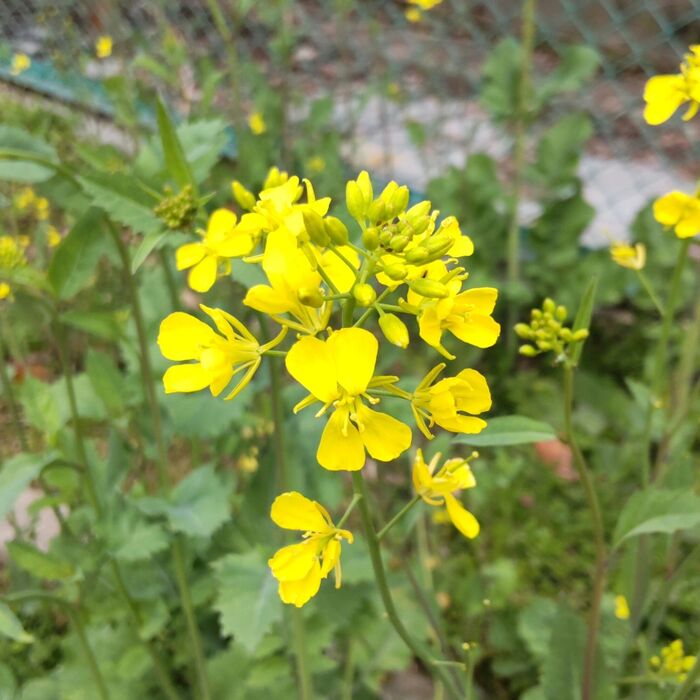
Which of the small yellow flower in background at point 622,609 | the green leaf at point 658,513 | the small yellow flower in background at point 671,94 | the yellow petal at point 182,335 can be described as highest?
the small yellow flower in background at point 671,94

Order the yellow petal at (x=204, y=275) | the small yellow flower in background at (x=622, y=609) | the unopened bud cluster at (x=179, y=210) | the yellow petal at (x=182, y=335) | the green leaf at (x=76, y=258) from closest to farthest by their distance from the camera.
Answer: the yellow petal at (x=182, y=335), the yellow petal at (x=204, y=275), the unopened bud cluster at (x=179, y=210), the green leaf at (x=76, y=258), the small yellow flower in background at (x=622, y=609)

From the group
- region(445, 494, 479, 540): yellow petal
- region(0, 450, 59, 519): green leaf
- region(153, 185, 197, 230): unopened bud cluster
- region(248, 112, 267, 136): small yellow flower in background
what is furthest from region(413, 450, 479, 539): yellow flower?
region(248, 112, 267, 136): small yellow flower in background

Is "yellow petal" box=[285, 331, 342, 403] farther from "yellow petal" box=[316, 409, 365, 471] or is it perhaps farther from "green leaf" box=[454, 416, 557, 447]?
"green leaf" box=[454, 416, 557, 447]

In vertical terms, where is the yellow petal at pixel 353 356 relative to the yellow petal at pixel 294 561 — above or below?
above

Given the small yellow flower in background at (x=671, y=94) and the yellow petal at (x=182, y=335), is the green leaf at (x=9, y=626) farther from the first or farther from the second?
the small yellow flower in background at (x=671, y=94)

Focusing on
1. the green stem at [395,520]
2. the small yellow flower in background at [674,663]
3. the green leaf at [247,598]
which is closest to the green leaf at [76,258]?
the green leaf at [247,598]

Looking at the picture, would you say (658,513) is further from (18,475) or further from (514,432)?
(18,475)
